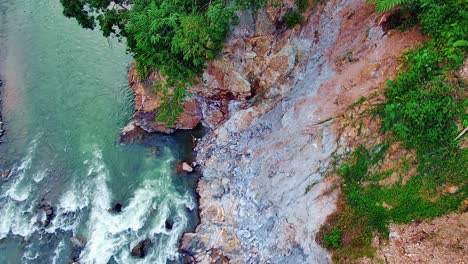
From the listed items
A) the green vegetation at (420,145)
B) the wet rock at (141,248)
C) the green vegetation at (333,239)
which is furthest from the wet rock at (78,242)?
the green vegetation at (333,239)

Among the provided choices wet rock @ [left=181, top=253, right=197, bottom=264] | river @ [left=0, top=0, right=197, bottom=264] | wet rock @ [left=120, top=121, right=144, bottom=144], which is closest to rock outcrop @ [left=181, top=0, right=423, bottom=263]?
wet rock @ [left=181, top=253, right=197, bottom=264]

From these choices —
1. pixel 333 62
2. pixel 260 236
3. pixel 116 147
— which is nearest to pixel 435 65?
pixel 333 62

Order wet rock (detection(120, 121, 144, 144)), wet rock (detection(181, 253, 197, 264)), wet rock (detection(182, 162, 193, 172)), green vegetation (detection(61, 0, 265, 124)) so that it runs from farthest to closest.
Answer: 1. wet rock (detection(120, 121, 144, 144))
2. wet rock (detection(182, 162, 193, 172))
3. green vegetation (detection(61, 0, 265, 124))
4. wet rock (detection(181, 253, 197, 264))

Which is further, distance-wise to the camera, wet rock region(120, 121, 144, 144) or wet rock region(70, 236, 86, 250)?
wet rock region(120, 121, 144, 144)

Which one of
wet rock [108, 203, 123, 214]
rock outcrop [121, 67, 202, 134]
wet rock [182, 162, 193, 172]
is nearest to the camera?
wet rock [108, 203, 123, 214]

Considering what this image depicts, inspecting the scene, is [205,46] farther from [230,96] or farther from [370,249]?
[370,249]

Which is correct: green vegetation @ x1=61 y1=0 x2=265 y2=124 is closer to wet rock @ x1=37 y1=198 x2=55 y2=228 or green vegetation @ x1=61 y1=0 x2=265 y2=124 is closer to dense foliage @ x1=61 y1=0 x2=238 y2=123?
dense foliage @ x1=61 y1=0 x2=238 y2=123
